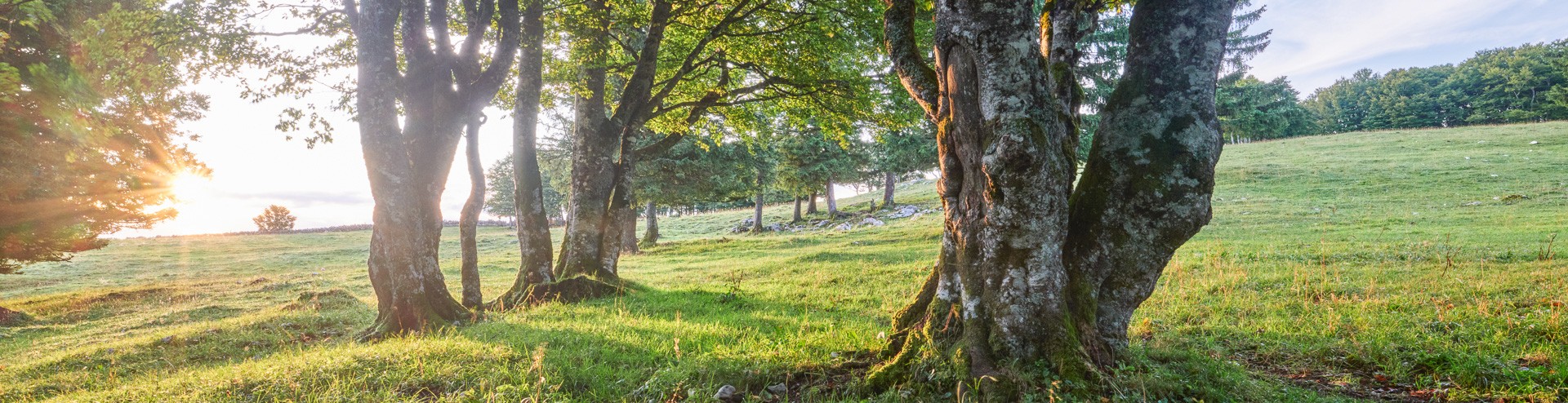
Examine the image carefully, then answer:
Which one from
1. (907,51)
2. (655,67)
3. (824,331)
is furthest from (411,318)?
(907,51)

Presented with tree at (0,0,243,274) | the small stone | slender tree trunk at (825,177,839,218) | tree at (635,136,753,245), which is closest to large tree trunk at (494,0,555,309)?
tree at (0,0,243,274)

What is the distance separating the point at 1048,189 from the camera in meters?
3.94

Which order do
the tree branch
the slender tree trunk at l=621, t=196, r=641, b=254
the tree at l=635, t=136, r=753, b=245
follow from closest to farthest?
the tree branch
the tree at l=635, t=136, r=753, b=245
the slender tree trunk at l=621, t=196, r=641, b=254

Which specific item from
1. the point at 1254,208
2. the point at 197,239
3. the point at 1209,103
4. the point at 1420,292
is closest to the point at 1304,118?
the point at 1254,208

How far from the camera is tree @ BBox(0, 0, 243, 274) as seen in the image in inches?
307

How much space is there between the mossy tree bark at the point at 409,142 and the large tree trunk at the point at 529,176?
5.32 feet

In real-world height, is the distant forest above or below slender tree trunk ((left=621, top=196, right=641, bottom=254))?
above

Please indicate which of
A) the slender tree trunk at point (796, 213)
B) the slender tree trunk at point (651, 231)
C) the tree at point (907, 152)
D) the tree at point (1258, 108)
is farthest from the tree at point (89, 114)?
the tree at point (1258, 108)

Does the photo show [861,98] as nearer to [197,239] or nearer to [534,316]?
[534,316]

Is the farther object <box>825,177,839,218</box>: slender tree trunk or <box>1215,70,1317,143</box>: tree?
<box>825,177,839,218</box>: slender tree trunk

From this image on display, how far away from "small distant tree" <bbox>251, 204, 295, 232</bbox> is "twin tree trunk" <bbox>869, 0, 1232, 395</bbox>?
6872 centimetres

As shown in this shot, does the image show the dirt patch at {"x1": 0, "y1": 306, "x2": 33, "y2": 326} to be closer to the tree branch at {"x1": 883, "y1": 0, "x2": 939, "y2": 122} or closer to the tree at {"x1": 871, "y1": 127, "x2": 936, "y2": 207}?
→ the tree branch at {"x1": 883, "y1": 0, "x2": 939, "y2": 122}

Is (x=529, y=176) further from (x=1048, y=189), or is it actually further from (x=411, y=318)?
(x=1048, y=189)

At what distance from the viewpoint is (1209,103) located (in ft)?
13.9
